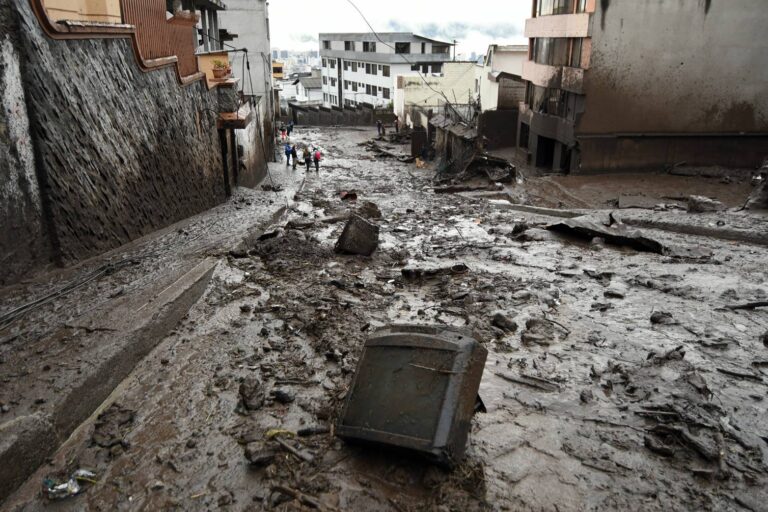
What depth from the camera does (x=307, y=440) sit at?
395 cm

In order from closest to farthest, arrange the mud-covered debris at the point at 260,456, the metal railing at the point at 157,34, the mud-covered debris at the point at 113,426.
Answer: the mud-covered debris at the point at 260,456, the mud-covered debris at the point at 113,426, the metal railing at the point at 157,34

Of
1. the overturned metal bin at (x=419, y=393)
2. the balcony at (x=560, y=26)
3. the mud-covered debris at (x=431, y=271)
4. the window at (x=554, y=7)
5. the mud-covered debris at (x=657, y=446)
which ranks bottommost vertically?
the mud-covered debris at (x=431, y=271)

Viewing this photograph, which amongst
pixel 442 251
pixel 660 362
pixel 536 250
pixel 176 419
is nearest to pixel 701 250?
pixel 536 250

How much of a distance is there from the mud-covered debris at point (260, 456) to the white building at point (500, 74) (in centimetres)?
2801

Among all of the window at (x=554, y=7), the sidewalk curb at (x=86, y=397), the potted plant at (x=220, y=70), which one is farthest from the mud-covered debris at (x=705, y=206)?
the potted plant at (x=220, y=70)

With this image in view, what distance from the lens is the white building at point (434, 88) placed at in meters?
37.9

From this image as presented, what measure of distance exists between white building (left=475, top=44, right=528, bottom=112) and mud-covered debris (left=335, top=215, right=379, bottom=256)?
22.8m

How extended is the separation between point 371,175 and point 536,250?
15302 millimetres

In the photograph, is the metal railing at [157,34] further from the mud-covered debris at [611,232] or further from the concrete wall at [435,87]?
the concrete wall at [435,87]

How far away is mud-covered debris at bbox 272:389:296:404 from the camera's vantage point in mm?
4484

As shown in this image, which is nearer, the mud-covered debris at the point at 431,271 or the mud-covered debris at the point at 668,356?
the mud-covered debris at the point at 668,356

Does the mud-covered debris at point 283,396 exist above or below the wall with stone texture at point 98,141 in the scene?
below

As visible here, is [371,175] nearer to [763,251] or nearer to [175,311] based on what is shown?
[763,251]

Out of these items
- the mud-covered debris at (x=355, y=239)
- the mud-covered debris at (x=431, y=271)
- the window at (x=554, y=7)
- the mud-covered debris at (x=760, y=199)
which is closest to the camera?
the mud-covered debris at (x=431, y=271)
